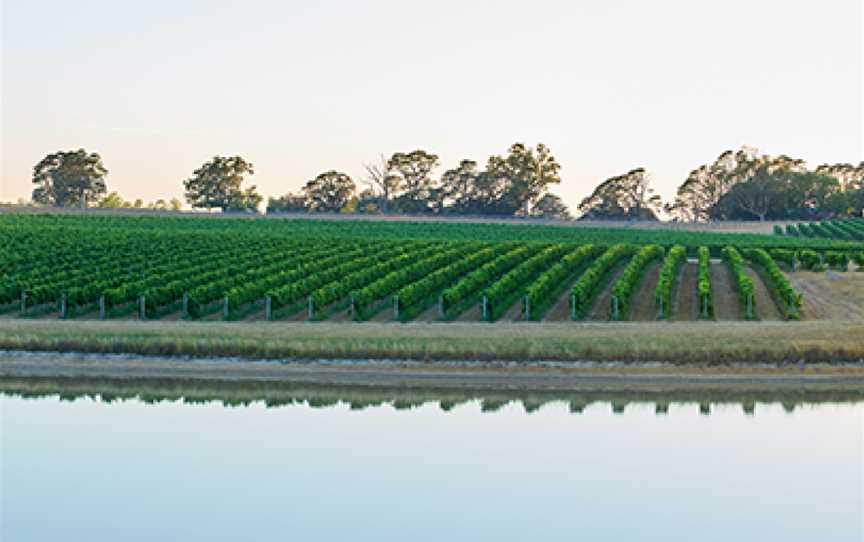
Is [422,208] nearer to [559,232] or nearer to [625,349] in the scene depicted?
[559,232]

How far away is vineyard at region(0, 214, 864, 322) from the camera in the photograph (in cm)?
3900

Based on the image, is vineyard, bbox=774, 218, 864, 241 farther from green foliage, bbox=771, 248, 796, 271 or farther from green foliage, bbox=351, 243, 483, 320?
green foliage, bbox=351, 243, 483, 320

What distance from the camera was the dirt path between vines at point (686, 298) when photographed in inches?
1565

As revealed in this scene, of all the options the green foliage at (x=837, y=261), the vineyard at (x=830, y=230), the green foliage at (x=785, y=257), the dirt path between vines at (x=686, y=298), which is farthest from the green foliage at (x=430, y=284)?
the vineyard at (x=830, y=230)

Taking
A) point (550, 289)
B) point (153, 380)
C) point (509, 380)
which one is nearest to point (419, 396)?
point (509, 380)

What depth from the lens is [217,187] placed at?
458ft

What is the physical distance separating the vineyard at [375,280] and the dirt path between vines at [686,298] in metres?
0.10

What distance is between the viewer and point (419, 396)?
25625mm

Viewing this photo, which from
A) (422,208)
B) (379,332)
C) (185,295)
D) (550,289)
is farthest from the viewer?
(422,208)

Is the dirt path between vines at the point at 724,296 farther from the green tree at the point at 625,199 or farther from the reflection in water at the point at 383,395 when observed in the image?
the green tree at the point at 625,199

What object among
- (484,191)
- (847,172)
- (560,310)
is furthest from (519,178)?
(560,310)

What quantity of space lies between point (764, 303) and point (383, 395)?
886 inches

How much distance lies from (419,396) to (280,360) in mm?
4822

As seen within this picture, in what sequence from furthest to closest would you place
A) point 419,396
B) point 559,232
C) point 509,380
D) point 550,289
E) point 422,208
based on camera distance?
point 422,208 → point 559,232 → point 550,289 → point 509,380 → point 419,396
